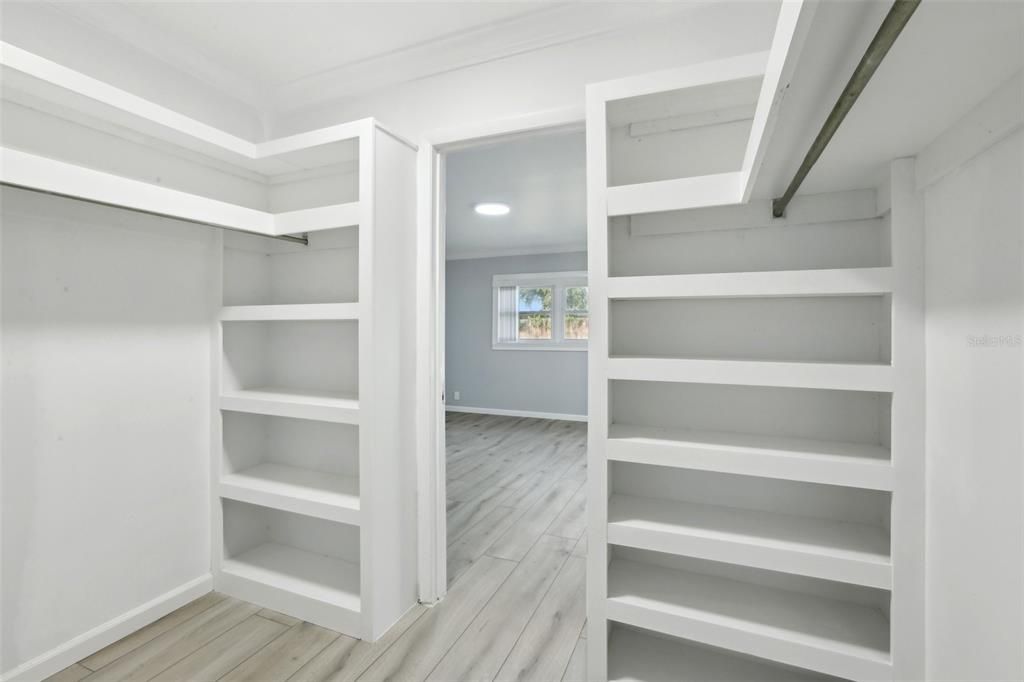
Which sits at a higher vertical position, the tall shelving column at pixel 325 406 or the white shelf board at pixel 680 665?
the tall shelving column at pixel 325 406

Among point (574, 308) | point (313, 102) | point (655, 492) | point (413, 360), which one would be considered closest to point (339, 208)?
point (413, 360)

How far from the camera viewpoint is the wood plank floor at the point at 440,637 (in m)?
1.68

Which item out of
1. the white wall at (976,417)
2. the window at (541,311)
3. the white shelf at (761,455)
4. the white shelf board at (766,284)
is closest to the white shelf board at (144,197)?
the white shelf board at (766,284)

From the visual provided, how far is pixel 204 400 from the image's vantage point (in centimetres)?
220

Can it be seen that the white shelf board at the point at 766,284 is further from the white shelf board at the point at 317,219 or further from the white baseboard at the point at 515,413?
the white baseboard at the point at 515,413

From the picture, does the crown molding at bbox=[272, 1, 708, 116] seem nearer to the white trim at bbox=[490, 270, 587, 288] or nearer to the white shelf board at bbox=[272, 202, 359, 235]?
the white shelf board at bbox=[272, 202, 359, 235]

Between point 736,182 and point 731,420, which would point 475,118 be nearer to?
point 736,182

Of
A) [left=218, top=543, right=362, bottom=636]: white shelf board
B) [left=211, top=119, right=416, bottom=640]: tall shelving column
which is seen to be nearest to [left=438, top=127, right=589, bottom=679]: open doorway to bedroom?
[left=211, top=119, right=416, bottom=640]: tall shelving column

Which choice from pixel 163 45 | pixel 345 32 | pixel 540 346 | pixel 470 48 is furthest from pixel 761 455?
pixel 540 346

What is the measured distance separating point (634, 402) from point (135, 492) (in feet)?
6.76

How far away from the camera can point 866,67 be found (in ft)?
2.18

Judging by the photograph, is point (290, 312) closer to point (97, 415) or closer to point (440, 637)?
point (97, 415)

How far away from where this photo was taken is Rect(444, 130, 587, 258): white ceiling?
3.22m

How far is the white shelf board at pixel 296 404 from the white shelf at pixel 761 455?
108 cm
